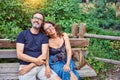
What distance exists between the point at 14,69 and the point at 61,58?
972 millimetres

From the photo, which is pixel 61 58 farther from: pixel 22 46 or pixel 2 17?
pixel 2 17

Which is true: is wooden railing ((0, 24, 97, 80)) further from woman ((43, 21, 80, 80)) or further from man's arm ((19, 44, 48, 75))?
woman ((43, 21, 80, 80))

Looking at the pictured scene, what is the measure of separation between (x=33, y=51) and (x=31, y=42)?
0.54ft

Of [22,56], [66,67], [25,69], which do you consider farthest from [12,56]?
[66,67]

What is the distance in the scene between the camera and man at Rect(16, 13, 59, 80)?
505 centimetres

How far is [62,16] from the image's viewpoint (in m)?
8.38

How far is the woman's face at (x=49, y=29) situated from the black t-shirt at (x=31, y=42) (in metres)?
0.13

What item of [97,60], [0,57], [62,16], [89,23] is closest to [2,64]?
[0,57]

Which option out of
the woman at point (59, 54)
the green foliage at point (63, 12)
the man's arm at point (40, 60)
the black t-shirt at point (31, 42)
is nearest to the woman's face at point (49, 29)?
the woman at point (59, 54)

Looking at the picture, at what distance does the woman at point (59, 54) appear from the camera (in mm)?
5168

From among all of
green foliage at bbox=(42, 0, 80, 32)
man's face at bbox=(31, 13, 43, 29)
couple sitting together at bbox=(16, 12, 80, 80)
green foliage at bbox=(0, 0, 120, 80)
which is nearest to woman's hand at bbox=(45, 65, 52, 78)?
couple sitting together at bbox=(16, 12, 80, 80)

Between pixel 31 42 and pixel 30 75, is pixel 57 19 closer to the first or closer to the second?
pixel 31 42

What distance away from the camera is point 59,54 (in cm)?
530

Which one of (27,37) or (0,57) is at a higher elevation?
(27,37)
